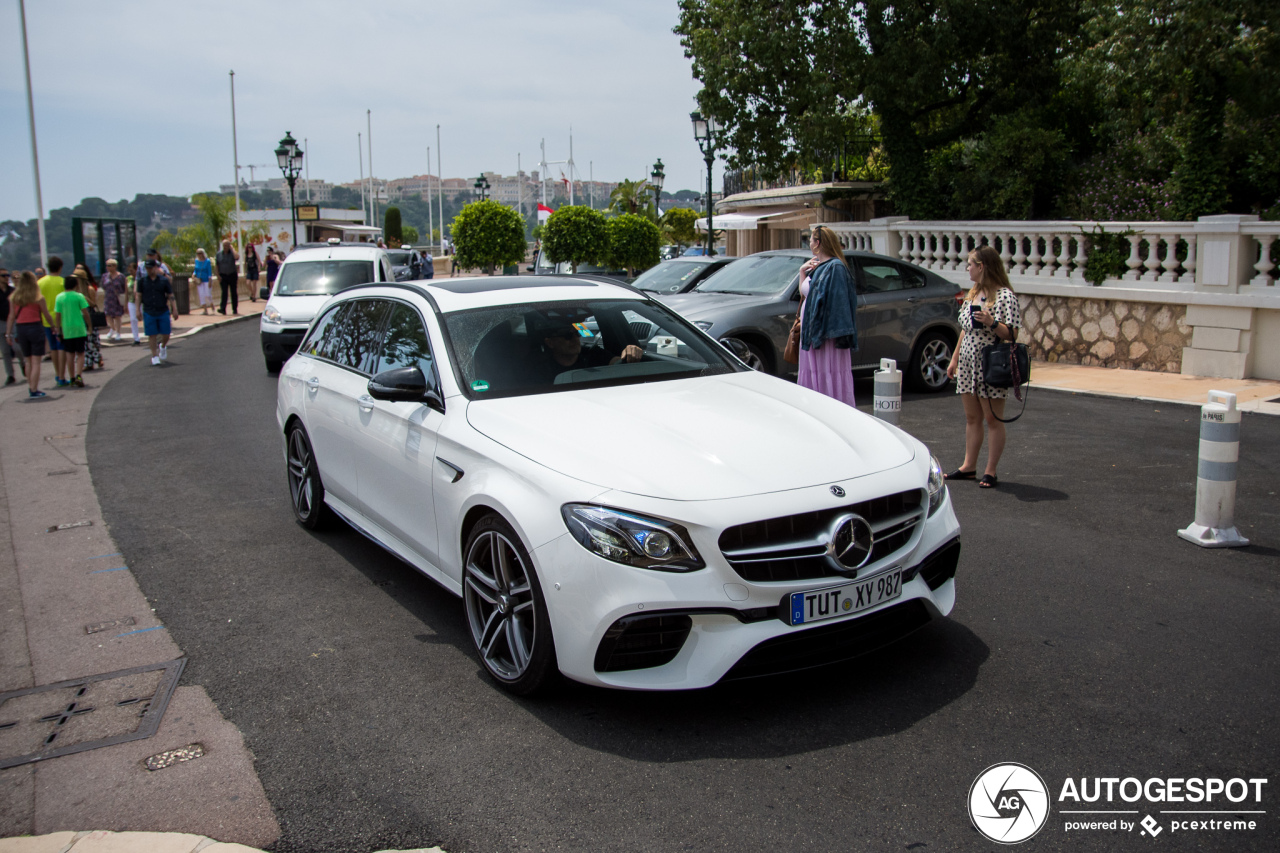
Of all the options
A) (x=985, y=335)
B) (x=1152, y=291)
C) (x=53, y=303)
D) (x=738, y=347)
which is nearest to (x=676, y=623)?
(x=985, y=335)

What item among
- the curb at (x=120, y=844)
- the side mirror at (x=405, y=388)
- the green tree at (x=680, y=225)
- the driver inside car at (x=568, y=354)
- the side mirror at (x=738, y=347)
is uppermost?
the green tree at (x=680, y=225)

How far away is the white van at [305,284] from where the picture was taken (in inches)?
593

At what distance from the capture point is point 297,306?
1528cm

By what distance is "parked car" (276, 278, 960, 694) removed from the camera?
Result: 351 centimetres

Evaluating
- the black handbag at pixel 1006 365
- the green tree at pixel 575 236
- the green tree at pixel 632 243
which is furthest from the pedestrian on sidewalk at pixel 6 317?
the green tree at pixel 632 243

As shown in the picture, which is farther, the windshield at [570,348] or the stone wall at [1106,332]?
the stone wall at [1106,332]

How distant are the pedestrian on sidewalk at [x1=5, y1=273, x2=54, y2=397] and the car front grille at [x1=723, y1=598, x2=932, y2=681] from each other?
13397mm

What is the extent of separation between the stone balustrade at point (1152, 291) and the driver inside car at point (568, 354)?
9.98m

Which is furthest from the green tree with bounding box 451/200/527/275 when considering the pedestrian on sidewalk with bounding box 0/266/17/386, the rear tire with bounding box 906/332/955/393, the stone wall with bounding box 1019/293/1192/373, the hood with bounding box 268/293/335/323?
the rear tire with bounding box 906/332/955/393

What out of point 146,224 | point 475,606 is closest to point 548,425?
point 475,606

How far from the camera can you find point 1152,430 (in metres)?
9.40

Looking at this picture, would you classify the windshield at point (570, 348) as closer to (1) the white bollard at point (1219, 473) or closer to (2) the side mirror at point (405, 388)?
(2) the side mirror at point (405, 388)

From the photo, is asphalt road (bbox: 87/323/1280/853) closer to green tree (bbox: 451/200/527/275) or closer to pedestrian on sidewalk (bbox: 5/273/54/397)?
pedestrian on sidewalk (bbox: 5/273/54/397)

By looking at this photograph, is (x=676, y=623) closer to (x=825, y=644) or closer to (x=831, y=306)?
(x=825, y=644)
